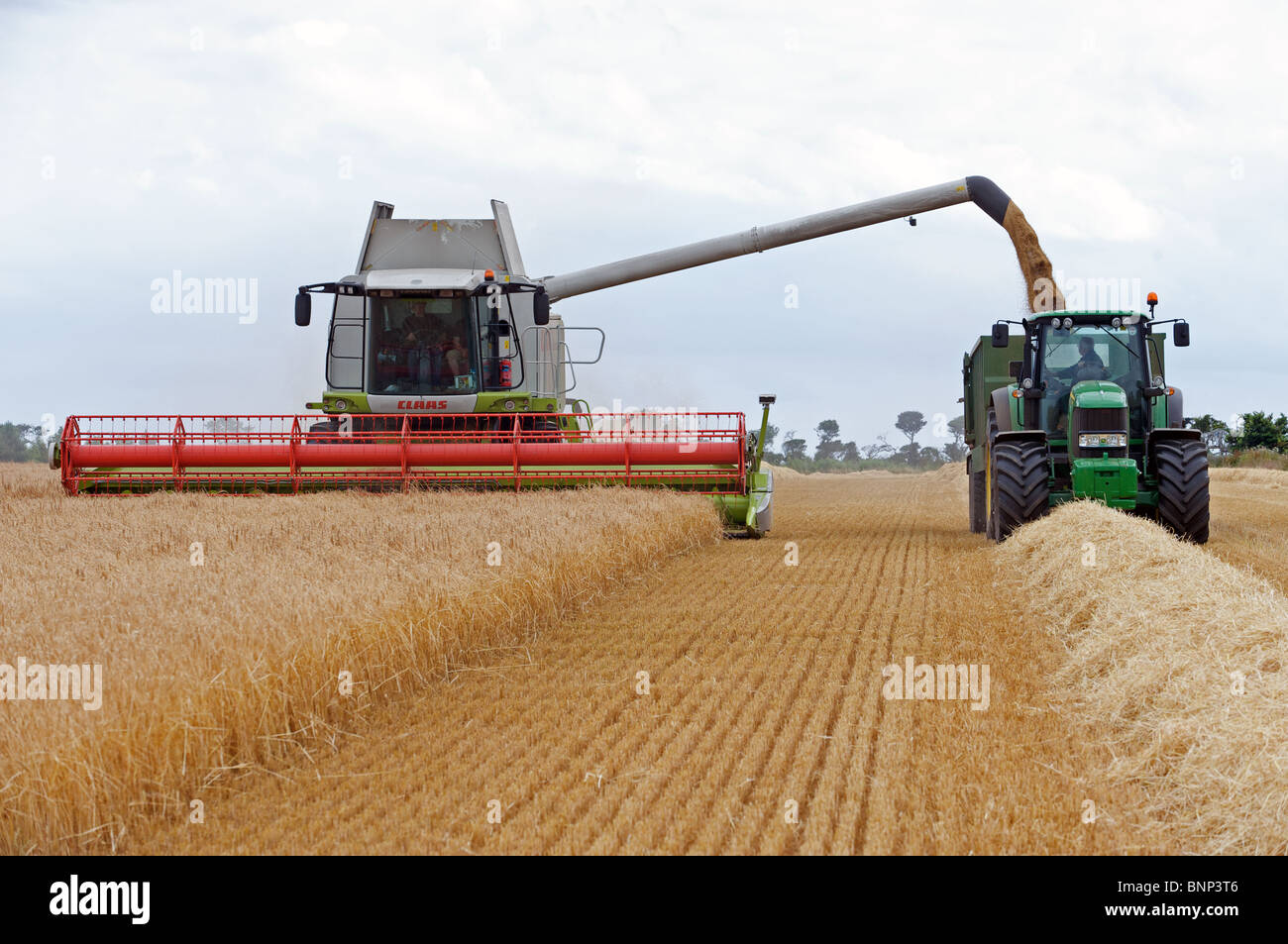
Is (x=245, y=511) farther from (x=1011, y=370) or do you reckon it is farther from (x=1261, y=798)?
(x=1261, y=798)

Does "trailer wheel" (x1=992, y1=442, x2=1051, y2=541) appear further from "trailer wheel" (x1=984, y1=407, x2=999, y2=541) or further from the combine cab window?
the combine cab window

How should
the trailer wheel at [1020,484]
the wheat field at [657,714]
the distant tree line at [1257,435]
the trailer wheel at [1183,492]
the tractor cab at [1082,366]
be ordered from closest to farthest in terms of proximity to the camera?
1. the wheat field at [657,714]
2. the trailer wheel at [1183,492]
3. the trailer wheel at [1020,484]
4. the tractor cab at [1082,366]
5. the distant tree line at [1257,435]

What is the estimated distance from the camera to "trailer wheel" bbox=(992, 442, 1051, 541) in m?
10.8

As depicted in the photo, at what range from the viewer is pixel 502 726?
15.8 feet

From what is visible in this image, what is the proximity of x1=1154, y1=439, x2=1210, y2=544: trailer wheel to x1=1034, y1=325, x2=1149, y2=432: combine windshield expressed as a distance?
640 mm

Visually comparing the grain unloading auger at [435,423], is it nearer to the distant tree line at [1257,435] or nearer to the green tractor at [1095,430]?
the green tractor at [1095,430]

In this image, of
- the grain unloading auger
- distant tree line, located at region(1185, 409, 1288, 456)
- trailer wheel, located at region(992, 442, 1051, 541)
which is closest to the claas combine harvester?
the grain unloading auger

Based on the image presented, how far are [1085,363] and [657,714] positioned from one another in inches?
324

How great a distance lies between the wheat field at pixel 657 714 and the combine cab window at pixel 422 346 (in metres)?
4.37

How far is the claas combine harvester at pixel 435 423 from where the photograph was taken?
1255 cm

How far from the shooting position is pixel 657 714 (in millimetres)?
4910

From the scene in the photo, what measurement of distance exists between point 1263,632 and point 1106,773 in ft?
5.24

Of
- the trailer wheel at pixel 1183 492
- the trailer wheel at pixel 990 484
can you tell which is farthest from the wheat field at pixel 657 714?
the trailer wheel at pixel 990 484

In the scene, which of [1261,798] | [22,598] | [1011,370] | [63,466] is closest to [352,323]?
[63,466]
